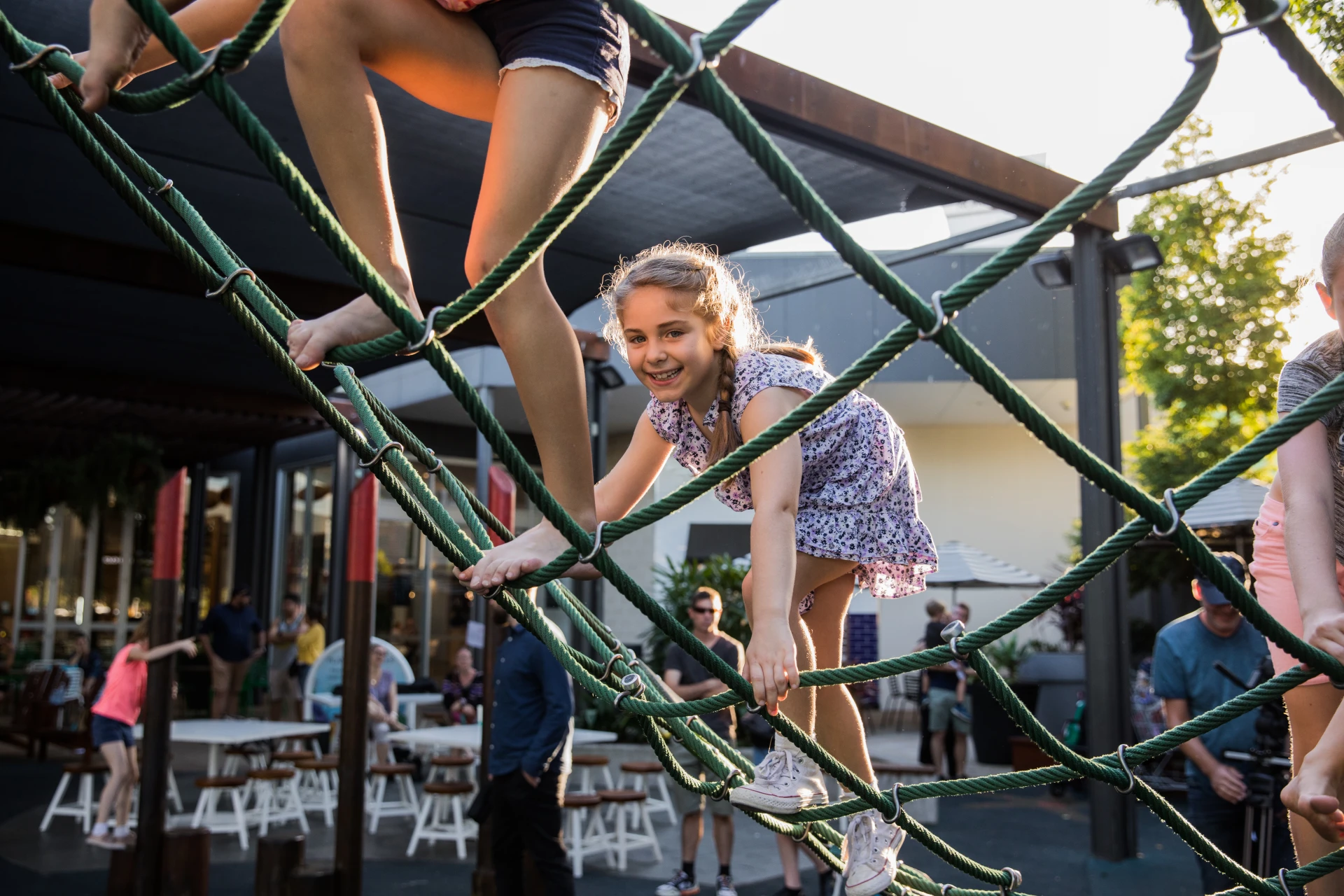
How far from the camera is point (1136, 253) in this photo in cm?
648

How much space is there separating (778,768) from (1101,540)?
5.06 m

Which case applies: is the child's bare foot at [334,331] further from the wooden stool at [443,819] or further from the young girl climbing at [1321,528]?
the wooden stool at [443,819]

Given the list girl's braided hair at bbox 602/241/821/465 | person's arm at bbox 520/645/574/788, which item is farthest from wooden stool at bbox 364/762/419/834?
girl's braided hair at bbox 602/241/821/465

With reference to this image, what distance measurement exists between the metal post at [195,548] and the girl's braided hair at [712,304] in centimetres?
1663

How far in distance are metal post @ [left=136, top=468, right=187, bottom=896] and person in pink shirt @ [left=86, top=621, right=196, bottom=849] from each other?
1.10 metres

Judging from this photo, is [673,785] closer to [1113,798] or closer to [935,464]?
[1113,798]

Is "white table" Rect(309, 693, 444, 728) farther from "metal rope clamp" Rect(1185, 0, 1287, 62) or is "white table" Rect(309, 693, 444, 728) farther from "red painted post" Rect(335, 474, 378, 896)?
"metal rope clamp" Rect(1185, 0, 1287, 62)

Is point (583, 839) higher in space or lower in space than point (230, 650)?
lower

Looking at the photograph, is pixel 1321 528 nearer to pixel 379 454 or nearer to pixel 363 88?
pixel 379 454

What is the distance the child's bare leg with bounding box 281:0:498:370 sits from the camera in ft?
4.95

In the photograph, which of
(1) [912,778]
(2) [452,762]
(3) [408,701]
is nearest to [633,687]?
(2) [452,762]

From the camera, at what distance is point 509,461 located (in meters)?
1.34

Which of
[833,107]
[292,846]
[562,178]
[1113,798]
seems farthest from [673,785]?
[562,178]

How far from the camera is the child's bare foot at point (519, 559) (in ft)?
5.24
